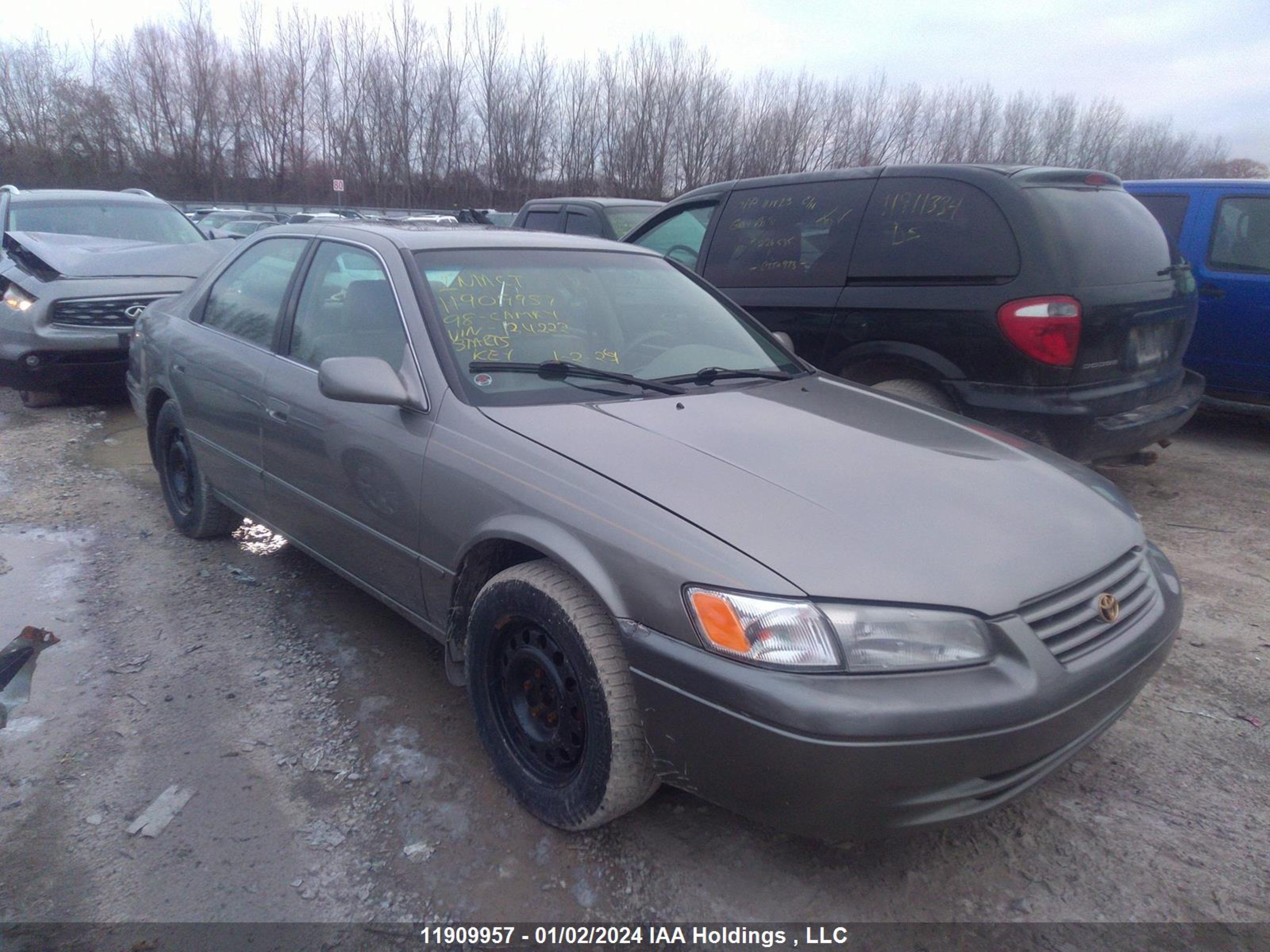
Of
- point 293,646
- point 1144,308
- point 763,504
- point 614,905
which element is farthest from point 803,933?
point 1144,308

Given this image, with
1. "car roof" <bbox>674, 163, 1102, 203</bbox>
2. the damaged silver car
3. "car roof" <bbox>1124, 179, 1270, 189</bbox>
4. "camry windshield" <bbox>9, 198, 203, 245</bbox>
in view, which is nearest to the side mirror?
"car roof" <bbox>674, 163, 1102, 203</bbox>

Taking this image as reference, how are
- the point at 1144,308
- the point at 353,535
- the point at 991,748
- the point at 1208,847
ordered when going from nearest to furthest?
the point at 991,748
the point at 1208,847
the point at 353,535
the point at 1144,308

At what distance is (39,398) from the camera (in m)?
7.77

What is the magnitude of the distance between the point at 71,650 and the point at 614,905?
251 cm

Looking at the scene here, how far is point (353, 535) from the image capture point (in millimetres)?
3137

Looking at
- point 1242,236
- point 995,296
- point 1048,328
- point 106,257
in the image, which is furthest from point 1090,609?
point 106,257

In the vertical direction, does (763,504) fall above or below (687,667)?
above

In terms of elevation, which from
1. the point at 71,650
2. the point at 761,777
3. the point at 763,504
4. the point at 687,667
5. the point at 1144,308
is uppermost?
the point at 1144,308

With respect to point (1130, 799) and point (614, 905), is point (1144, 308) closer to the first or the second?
point (1130, 799)

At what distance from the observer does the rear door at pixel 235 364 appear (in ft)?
12.0

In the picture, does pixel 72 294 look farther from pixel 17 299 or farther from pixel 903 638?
pixel 903 638

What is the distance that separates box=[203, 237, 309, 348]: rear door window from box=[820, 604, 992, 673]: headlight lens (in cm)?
274

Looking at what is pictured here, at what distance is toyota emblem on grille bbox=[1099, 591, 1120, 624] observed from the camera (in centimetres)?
223

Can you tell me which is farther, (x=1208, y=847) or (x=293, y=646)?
(x=293, y=646)
